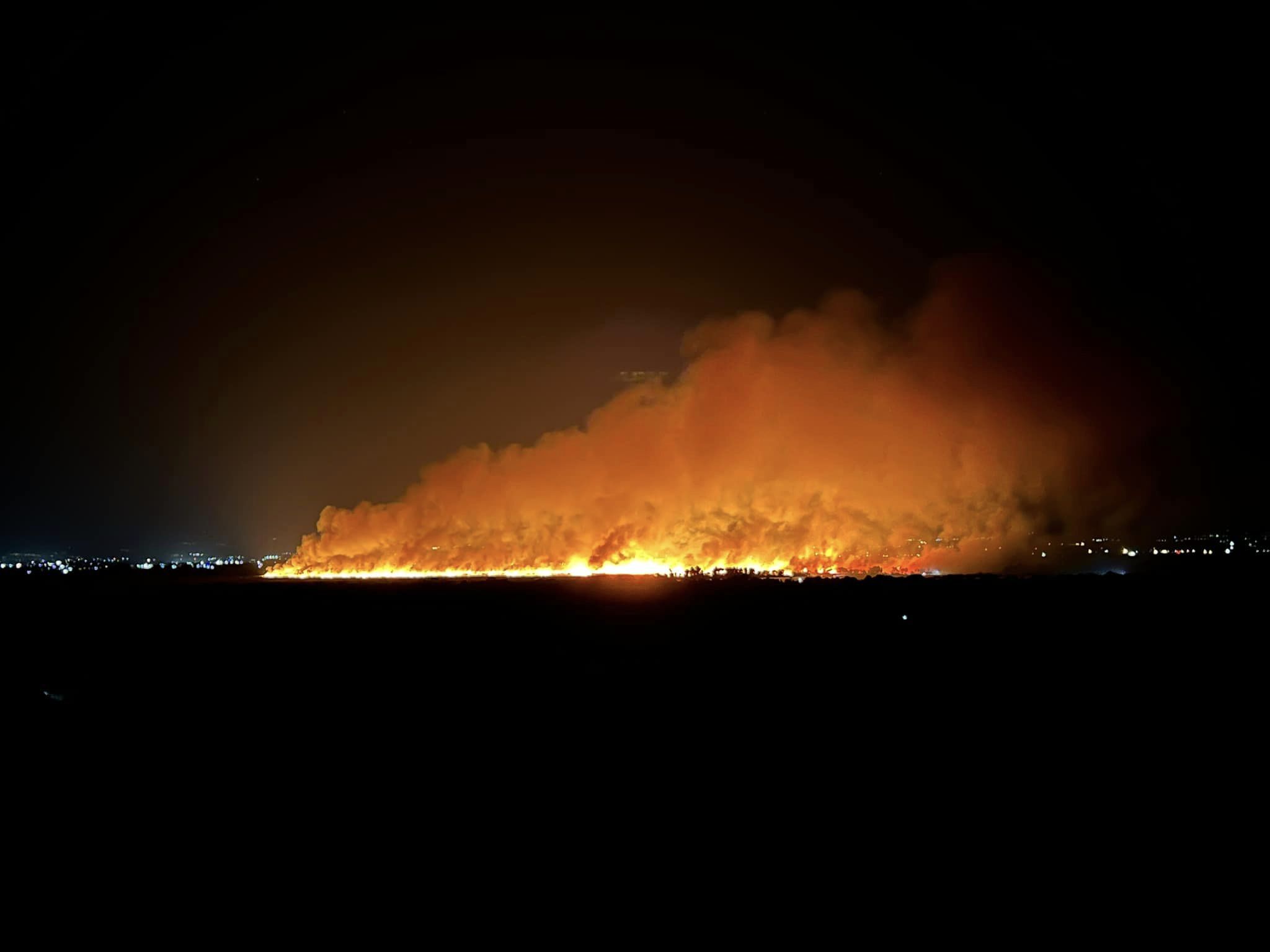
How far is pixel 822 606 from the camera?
1590 inches

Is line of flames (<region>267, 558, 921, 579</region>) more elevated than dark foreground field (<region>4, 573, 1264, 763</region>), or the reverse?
line of flames (<region>267, 558, 921, 579</region>)

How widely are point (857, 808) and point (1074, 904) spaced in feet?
9.84

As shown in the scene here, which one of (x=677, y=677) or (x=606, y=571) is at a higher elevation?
(x=606, y=571)

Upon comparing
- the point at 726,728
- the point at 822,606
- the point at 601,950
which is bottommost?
the point at 601,950

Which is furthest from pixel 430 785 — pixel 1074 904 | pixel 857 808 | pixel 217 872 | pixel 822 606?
pixel 822 606

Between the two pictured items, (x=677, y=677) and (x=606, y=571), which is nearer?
(x=677, y=677)

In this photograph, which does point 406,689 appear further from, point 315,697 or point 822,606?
point 822,606

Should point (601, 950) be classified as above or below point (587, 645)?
below

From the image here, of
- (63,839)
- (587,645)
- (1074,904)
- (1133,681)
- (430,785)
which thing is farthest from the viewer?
(587,645)

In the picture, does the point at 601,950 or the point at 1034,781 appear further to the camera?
the point at 1034,781

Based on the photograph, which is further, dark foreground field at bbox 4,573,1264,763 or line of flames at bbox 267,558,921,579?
line of flames at bbox 267,558,921,579

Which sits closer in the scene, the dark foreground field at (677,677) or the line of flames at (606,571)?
the dark foreground field at (677,677)

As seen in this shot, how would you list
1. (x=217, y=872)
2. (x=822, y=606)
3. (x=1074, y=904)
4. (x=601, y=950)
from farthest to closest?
(x=822, y=606) < (x=217, y=872) < (x=1074, y=904) < (x=601, y=950)

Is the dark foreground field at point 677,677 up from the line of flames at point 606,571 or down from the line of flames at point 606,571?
down
